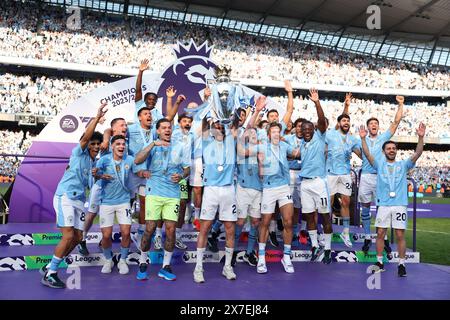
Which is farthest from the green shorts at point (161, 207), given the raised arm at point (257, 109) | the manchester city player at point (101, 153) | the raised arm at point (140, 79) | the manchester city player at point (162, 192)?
the raised arm at point (140, 79)

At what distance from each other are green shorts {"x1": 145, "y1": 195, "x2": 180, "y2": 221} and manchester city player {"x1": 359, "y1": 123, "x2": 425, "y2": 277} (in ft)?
9.60

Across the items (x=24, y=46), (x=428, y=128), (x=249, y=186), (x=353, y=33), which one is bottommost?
(x=249, y=186)

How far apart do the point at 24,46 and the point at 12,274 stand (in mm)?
30724

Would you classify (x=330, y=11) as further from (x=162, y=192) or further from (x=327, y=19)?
(x=162, y=192)

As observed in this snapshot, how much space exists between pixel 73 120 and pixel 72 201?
486 centimetres

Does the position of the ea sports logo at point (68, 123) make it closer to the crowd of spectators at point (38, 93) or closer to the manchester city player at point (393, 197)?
the manchester city player at point (393, 197)

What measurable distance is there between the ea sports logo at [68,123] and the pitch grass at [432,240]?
7.76 meters

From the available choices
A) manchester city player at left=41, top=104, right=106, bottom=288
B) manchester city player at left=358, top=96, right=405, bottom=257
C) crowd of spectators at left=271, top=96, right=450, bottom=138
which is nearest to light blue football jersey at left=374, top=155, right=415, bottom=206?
manchester city player at left=358, top=96, right=405, bottom=257

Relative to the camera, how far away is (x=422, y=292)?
5.14m

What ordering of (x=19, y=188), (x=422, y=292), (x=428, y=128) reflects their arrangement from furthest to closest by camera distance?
(x=428, y=128) → (x=19, y=188) → (x=422, y=292)

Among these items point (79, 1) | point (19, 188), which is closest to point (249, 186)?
point (19, 188)

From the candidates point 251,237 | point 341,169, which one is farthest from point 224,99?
point 341,169

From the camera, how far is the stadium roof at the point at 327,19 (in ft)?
121

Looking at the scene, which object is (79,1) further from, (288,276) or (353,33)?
(288,276)
